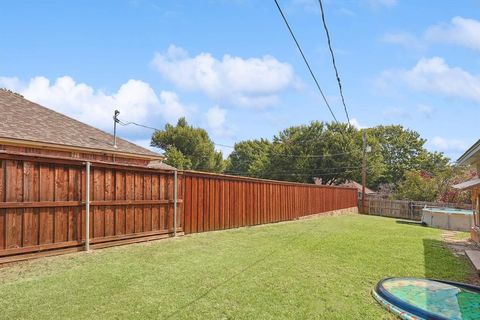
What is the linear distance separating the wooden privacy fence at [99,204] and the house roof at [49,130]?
15.1 feet

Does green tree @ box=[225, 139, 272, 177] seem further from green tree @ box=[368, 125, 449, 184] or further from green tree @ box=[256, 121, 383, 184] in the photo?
green tree @ box=[368, 125, 449, 184]

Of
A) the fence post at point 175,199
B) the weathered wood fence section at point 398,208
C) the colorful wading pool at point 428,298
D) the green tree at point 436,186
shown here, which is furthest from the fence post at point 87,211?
the green tree at point 436,186

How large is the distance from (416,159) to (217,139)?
29.9 meters

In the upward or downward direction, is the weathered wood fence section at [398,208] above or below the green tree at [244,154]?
below

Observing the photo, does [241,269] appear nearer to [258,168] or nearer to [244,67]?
[244,67]

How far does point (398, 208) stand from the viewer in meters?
24.1

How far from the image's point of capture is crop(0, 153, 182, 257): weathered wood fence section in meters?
5.26

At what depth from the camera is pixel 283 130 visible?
163 feet

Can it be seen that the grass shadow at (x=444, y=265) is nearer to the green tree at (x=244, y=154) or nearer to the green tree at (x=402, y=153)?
the green tree at (x=402, y=153)

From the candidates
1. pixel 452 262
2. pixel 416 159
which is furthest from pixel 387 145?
pixel 452 262

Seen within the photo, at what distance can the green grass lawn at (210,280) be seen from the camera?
3.81 meters

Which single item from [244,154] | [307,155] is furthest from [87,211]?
[244,154]

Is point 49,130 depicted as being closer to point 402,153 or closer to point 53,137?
point 53,137

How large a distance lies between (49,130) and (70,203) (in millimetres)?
6665
